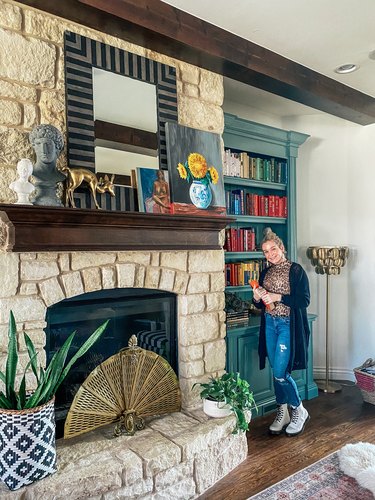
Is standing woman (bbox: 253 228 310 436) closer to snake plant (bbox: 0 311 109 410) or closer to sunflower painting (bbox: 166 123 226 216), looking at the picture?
sunflower painting (bbox: 166 123 226 216)

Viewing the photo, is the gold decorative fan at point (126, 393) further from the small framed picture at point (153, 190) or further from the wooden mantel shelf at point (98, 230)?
the small framed picture at point (153, 190)

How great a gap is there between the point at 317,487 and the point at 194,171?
203 centimetres

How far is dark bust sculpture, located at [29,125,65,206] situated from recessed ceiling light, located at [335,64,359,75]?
88.3 inches

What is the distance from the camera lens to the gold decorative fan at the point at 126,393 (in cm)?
238

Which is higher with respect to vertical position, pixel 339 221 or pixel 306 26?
pixel 306 26

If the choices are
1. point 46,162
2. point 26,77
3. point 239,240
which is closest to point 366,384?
point 239,240

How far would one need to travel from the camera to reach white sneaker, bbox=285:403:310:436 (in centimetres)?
311

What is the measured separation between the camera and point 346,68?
3.24 metres

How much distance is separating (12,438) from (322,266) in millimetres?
3085

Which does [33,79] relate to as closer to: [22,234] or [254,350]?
[22,234]

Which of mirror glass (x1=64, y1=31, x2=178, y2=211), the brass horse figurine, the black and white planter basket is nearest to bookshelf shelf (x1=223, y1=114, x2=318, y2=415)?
mirror glass (x1=64, y1=31, x2=178, y2=211)

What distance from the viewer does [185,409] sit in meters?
2.75

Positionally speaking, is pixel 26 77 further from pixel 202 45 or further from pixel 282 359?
pixel 282 359

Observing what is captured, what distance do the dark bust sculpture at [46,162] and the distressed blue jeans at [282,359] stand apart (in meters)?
1.85
